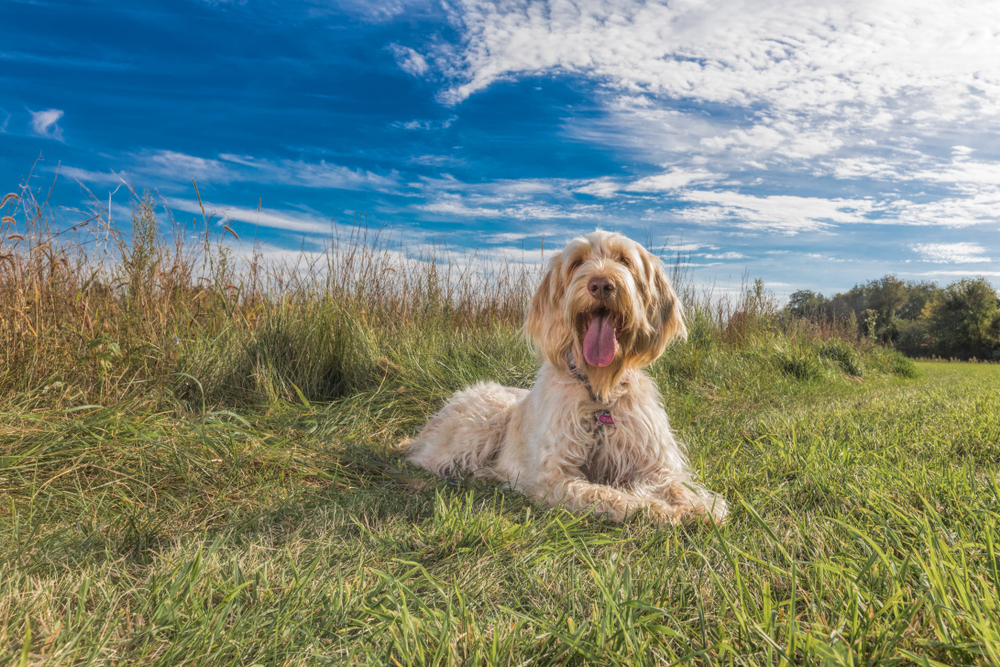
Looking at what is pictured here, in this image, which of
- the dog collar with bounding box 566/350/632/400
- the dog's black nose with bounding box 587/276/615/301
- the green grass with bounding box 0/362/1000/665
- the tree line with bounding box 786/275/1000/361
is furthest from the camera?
the tree line with bounding box 786/275/1000/361

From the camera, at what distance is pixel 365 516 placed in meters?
2.68

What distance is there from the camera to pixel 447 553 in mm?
2219

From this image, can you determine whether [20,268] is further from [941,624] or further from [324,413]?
[941,624]

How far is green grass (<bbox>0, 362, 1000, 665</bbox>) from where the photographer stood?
4.97 ft

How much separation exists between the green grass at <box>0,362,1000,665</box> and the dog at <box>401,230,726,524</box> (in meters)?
0.22

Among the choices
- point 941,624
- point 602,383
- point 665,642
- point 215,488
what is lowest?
point 215,488

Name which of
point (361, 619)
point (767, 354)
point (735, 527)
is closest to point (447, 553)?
point (361, 619)

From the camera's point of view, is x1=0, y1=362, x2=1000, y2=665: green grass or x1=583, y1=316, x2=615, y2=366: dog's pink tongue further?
x1=583, y1=316, x2=615, y2=366: dog's pink tongue

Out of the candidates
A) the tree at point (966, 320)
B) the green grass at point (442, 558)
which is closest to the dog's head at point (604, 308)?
the green grass at point (442, 558)

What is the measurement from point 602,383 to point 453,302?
16.7 feet

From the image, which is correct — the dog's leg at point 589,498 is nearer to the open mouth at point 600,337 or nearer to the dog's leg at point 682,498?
the dog's leg at point 682,498

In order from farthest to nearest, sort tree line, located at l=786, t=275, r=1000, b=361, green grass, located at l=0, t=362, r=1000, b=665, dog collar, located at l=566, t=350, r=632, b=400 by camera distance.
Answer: tree line, located at l=786, t=275, r=1000, b=361 → dog collar, located at l=566, t=350, r=632, b=400 → green grass, located at l=0, t=362, r=1000, b=665

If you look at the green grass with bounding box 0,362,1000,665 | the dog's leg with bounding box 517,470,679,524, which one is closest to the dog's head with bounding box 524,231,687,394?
the dog's leg with bounding box 517,470,679,524

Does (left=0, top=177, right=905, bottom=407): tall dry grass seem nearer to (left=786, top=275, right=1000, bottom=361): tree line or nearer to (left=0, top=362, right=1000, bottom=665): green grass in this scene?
(left=0, top=362, right=1000, bottom=665): green grass
